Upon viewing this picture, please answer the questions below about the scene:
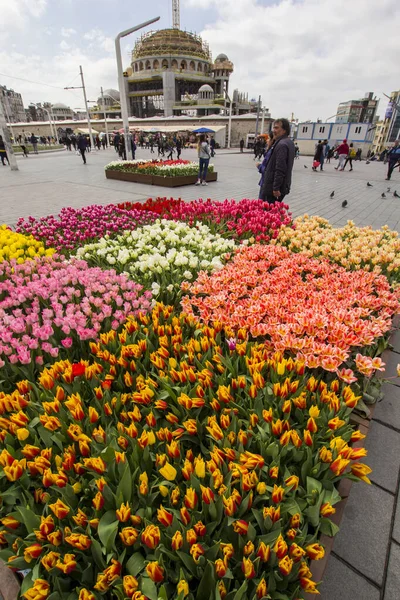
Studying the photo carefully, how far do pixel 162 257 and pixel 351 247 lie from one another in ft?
8.33

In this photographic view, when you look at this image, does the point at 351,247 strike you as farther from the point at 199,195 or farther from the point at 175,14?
the point at 175,14

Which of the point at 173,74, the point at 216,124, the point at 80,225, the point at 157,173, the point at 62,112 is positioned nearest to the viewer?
the point at 80,225

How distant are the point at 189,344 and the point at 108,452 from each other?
3.19 ft

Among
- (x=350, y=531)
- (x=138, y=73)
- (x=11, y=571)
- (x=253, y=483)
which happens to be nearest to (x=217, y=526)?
(x=253, y=483)

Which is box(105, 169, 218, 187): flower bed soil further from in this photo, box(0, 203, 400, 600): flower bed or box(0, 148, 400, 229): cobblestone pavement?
box(0, 203, 400, 600): flower bed

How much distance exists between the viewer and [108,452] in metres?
1.58

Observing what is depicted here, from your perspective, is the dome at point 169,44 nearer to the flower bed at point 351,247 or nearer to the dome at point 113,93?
the dome at point 113,93

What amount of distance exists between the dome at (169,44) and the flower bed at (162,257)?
10465cm

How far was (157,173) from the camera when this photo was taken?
48.2 feet

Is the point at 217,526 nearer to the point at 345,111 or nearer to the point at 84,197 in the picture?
the point at 84,197

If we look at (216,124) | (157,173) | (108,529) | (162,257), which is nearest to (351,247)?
(162,257)

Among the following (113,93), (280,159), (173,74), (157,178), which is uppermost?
(173,74)

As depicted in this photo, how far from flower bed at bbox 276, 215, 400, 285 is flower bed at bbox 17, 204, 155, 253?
258cm

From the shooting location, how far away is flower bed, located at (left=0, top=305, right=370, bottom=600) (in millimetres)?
1275
